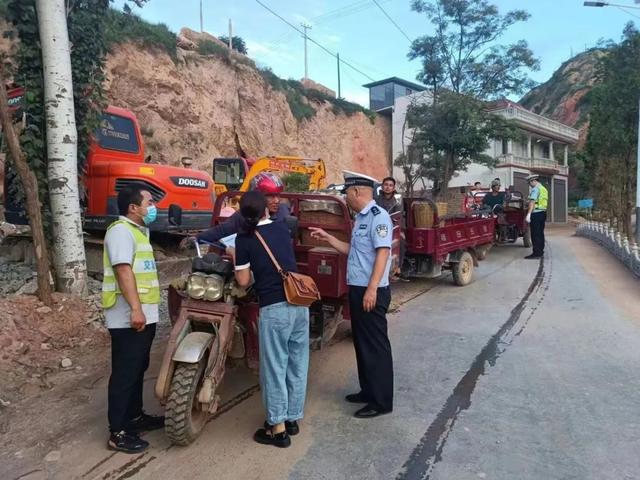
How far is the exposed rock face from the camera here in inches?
915

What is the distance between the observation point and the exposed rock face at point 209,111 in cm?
2323

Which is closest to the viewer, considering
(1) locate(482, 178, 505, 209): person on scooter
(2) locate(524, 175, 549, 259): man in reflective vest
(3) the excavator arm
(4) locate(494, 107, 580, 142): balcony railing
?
(2) locate(524, 175, 549, 259): man in reflective vest

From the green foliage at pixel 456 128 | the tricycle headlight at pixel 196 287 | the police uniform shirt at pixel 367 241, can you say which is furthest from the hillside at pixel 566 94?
the tricycle headlight at pixel 196 287

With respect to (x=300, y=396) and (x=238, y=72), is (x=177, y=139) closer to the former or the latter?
(x=238, y=72)

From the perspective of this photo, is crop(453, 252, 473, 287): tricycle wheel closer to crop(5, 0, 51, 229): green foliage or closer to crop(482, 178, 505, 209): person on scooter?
crop(482, 178, 505, 209): person on scooter

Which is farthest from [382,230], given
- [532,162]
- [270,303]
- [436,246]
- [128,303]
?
[532,162]

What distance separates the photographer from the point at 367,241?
403cm

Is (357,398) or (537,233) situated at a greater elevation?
(537,233)

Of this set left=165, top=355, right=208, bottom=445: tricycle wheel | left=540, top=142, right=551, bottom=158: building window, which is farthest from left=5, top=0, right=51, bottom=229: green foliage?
left=540, top=142, right=551, bottom=158: building window

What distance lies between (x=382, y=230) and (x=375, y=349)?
945mm

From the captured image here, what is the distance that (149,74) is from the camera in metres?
23.8

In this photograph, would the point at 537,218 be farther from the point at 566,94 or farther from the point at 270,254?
the point at 566,94

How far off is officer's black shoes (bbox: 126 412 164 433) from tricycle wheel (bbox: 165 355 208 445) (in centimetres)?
41

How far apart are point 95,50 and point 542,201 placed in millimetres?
10340
